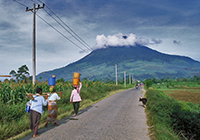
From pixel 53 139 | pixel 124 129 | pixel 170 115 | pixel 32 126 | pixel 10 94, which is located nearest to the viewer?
pixel 53 139

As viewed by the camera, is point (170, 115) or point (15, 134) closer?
point (15, 134)

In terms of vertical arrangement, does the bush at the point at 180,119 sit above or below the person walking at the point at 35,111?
below

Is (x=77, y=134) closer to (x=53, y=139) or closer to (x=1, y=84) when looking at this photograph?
(x=53, y=139)

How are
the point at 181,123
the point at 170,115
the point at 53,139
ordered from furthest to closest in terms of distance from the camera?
the point at 170,115 → the point at 181,123 → the point at 53,139

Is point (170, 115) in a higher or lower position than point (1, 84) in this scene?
lower

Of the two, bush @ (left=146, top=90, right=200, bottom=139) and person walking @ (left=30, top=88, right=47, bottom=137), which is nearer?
person walking @ (left=30, top=88, right=47, bottom=137)

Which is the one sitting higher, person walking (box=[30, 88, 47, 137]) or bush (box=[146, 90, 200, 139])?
person walking (box=[30, 88, 47, 137])

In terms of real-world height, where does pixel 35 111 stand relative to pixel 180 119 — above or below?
above

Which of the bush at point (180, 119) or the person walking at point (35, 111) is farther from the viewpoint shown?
the bush at point (180, 119)

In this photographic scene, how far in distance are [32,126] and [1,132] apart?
91 cm

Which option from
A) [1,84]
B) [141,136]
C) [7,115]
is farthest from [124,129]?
[1,84]

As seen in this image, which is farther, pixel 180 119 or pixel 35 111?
pixel 180 119

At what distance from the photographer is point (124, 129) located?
6.75 meters

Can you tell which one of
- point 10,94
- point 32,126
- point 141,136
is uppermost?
point 10,94
